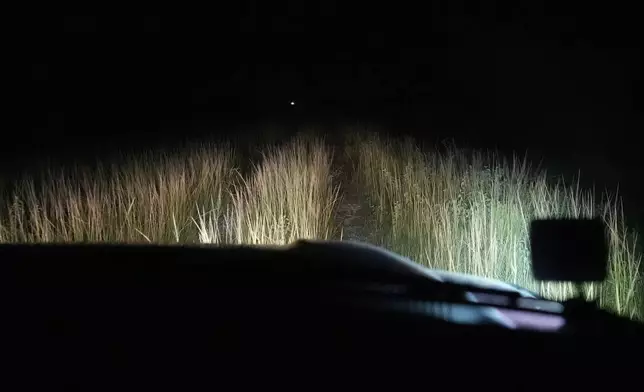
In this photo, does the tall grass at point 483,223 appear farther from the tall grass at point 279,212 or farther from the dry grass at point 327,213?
the tall grass at point 279,212

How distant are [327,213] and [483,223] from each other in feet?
4.35

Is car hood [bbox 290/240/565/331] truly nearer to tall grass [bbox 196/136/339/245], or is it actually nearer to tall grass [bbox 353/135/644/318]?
tall grass [bbox 353/135/644/318]

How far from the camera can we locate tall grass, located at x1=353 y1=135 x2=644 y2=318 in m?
4.33

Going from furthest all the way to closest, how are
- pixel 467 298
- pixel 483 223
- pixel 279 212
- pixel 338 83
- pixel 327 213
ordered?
pixel 338 83
pixel 327 213
pixel 279 212
pixel 483 223
pixel 467 298

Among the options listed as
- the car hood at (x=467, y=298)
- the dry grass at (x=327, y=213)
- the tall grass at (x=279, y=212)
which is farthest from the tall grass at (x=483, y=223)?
the car hood at (x=467, y=298)

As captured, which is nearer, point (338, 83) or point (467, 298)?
point (467, 298)

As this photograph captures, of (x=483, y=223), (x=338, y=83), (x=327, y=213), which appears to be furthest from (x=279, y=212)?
(x=338, y=83)

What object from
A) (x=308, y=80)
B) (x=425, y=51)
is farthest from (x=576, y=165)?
(x=308, y=80)

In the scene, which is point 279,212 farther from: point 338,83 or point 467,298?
point 338,83

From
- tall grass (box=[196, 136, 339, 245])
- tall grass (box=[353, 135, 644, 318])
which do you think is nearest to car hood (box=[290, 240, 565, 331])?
tall grass (box=[353, 135, 644, 318])

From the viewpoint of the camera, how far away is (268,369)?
1848 millimetres

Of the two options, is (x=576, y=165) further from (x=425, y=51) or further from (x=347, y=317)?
(x=425, y=51)

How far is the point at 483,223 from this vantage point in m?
4.71

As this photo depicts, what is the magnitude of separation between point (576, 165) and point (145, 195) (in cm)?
530
